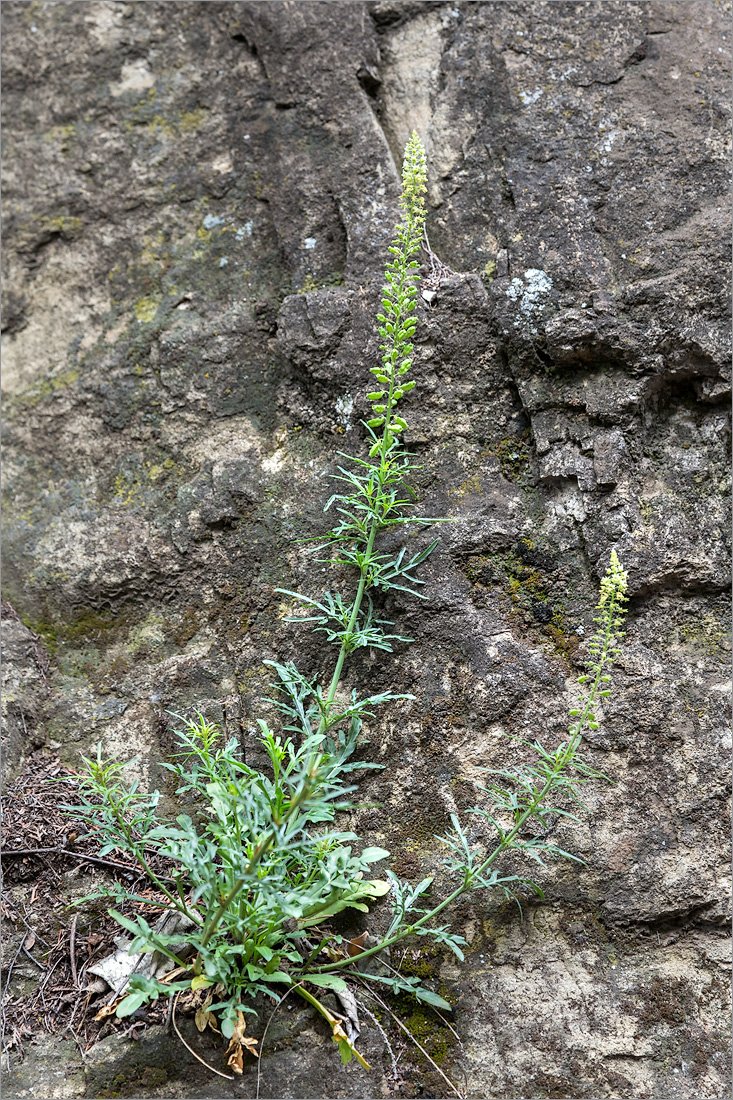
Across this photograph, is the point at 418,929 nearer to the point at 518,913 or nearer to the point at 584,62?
the point at 518,913

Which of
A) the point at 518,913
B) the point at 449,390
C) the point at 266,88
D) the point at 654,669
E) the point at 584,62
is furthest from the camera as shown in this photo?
the point at 266,88

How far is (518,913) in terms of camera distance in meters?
2.62

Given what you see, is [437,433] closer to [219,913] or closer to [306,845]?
[306,845]

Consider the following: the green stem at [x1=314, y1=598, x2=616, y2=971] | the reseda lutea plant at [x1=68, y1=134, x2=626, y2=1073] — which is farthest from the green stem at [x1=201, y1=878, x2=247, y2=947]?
the green stem at [x1=314, y1=598, x2=616, y2=971]

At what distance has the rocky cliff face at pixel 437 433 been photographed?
101 inches

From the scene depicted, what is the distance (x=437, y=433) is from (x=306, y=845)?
5.54 feet

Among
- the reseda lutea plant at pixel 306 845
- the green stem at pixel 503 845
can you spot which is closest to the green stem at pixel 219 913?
the reseda lutea plant at pixel 306 845

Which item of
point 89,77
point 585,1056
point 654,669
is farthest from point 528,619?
point 89,77

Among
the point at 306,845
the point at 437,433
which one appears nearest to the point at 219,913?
the point at 306,845

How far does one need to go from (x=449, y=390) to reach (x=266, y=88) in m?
2.05

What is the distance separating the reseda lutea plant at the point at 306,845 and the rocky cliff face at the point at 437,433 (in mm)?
118

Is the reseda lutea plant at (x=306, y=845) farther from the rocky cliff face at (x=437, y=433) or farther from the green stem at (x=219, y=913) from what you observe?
the rocky cliff face at (x=437, y=433)

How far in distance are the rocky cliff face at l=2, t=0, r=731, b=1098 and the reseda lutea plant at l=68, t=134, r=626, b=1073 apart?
0.39 feet

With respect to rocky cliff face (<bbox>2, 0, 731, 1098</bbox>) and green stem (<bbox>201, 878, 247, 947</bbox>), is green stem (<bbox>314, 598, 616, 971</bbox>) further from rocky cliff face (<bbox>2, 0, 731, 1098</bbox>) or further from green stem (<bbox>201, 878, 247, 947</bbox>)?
green stem (<bbox>201, 878, 247, 947</bbox>)
